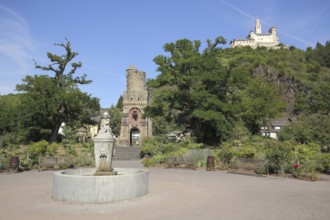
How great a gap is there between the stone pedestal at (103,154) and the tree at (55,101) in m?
22.6

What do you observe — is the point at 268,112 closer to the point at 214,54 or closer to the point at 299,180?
the point at 214,54

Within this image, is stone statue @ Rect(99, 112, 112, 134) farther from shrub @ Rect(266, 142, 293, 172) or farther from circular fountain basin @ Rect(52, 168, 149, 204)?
shrub @ Rect(266, 142, 293, 172)

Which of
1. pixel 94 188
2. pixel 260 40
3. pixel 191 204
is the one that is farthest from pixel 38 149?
pixel 260 40

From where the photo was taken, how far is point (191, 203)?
8.38 meters

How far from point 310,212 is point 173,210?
3.45m

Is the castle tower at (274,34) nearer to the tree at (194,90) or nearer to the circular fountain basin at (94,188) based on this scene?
the tree at (194,90)

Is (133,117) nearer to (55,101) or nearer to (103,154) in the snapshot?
(55,101)

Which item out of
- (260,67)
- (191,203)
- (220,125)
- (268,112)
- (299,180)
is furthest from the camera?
(260,67)

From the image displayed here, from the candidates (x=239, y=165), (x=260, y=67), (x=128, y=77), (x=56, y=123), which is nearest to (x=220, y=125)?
(x=239, y=165)

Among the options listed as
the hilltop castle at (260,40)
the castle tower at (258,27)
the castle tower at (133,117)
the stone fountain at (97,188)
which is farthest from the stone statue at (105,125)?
the castle tower at (258,27)

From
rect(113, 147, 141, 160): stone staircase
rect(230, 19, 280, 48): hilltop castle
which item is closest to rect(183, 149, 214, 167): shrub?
rect(113, 147, 141, 160): stone staircase

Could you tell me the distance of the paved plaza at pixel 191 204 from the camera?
6988mm

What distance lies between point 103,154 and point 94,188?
2.04 m

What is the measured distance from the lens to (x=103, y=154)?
10.5 m
